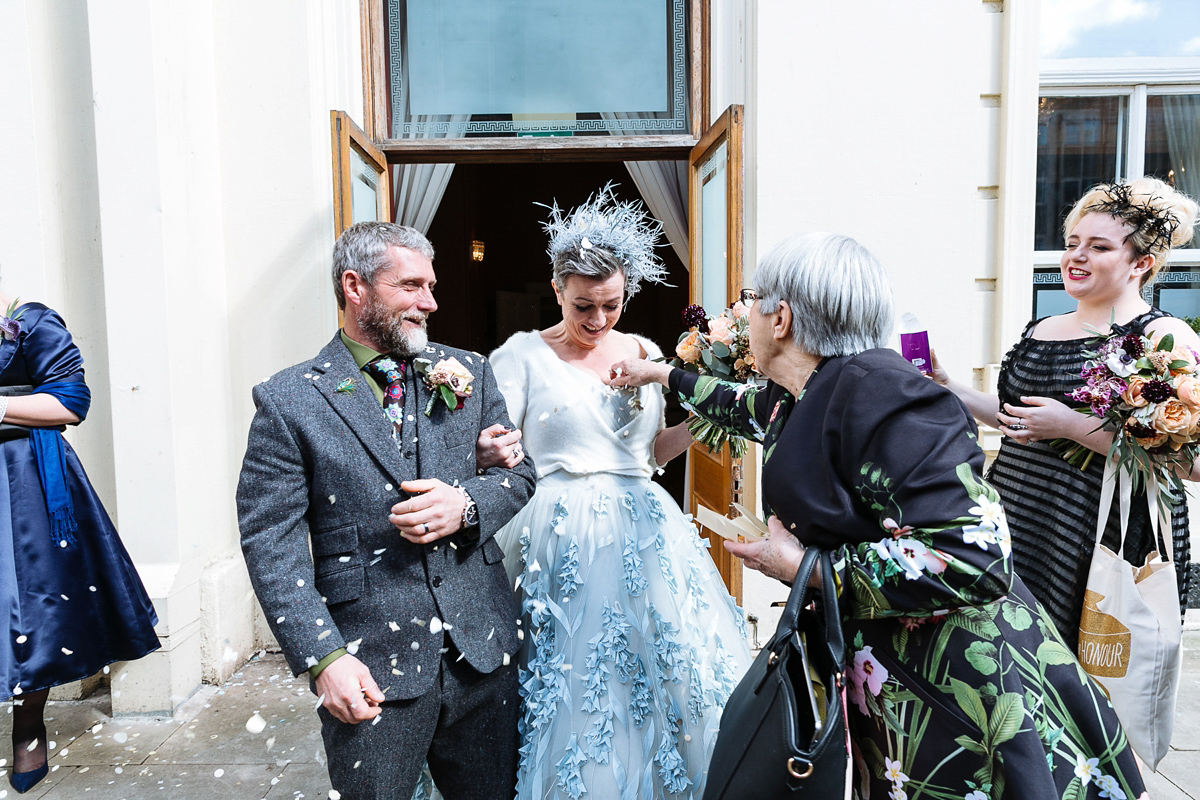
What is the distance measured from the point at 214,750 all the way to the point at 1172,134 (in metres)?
5.89

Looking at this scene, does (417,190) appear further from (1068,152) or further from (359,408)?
(1068,152)

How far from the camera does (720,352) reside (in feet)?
8.18

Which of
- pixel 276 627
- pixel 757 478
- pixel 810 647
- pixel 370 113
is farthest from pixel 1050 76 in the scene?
pixel 276 627

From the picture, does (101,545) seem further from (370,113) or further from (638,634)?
(370,113)

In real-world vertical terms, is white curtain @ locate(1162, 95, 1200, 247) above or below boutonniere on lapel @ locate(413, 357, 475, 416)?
above

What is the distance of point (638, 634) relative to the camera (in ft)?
7.00

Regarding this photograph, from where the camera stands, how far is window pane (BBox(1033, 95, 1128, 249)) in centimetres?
423

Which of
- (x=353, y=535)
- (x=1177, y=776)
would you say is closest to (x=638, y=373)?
(x=353, y=535)

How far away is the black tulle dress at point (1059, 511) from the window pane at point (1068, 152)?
221 cm

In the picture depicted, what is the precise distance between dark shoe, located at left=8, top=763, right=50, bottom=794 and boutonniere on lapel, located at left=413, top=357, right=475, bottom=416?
7.84 feet

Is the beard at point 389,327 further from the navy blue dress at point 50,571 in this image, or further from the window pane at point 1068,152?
the window pane at point 1068,152

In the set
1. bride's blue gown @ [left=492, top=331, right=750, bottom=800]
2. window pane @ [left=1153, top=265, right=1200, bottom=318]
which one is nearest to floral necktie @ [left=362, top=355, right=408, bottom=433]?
bride's blue gown @ [left=492, top=331, right=750, bottom=800]

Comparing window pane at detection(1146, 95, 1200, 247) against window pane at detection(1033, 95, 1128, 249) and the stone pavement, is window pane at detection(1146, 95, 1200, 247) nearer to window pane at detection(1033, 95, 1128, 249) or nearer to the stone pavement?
window pane at detection(1033, 95, 1128, 249)

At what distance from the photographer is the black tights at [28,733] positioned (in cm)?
280
